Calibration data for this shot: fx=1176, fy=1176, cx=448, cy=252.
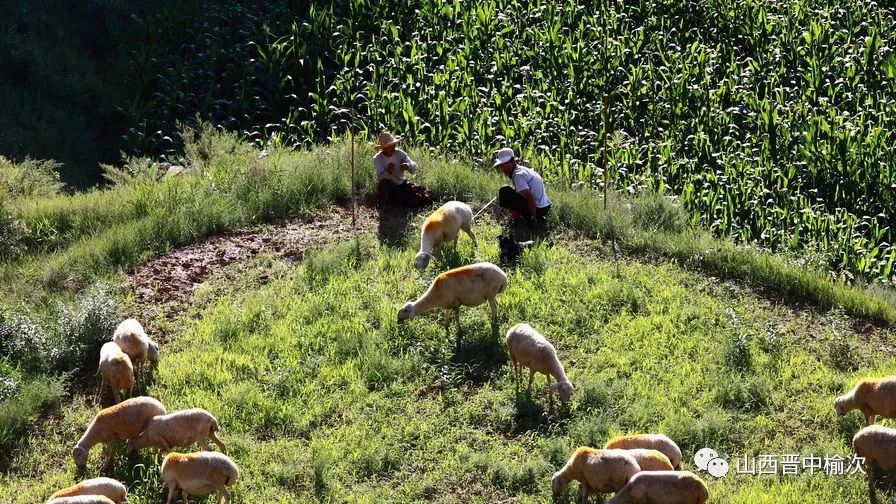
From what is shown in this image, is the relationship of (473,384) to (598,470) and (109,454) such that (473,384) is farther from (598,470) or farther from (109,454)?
(109,454)

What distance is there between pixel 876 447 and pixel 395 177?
23.1 ft

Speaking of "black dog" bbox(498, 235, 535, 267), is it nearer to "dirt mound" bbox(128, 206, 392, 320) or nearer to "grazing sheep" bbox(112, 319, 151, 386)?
"dirt mound" bbox(128, 206, 392, 320)

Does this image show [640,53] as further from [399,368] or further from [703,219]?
[399,368]

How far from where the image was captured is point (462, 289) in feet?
37.5

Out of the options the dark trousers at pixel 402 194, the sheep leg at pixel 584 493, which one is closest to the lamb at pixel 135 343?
the dark trousers at pixel 402 194

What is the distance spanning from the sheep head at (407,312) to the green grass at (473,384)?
0.53 feet

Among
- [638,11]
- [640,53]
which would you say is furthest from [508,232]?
[638,11]

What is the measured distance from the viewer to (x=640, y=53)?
19250 millimetres

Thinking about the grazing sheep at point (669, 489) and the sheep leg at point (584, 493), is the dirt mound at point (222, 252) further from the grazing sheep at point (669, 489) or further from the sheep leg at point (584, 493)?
the grazing sheep at point (669, 489)

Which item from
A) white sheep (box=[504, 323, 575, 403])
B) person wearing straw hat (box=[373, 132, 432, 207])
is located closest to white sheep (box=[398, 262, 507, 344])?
white sheep (box=[504, 323, 575, 403])

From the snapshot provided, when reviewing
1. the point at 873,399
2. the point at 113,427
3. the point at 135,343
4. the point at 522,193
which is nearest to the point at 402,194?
the point at 522,193

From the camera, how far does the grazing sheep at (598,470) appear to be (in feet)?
28.9

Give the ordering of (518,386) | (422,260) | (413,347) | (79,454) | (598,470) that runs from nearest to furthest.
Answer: (598,470)
(79,454)
(518,386)
(413,347)
(422,260)

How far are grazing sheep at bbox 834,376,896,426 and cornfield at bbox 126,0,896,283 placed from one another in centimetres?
345
